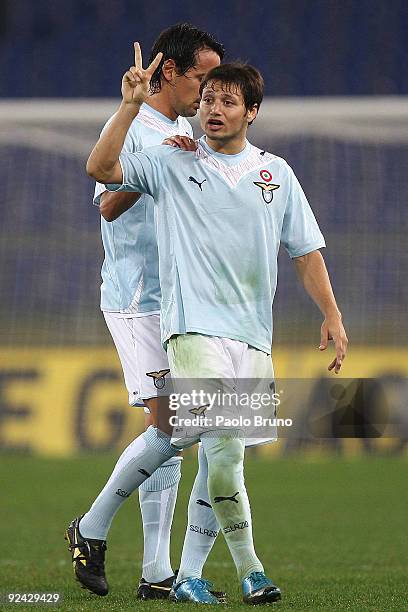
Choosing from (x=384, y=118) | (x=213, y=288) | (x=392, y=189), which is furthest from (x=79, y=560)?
(x=392, y=189)

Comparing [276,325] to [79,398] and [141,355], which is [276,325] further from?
[141,355]

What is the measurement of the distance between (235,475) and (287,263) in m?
7.86

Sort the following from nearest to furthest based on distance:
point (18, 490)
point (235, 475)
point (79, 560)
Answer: point (235, 475) < point (79, 560) < point (18, 490)

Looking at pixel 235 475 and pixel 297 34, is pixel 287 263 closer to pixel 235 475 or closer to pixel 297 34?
pixel 297 34

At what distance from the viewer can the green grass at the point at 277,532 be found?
15.8 ft

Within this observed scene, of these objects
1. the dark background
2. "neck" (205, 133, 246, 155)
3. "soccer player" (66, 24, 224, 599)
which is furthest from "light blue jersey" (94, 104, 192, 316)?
the dark background

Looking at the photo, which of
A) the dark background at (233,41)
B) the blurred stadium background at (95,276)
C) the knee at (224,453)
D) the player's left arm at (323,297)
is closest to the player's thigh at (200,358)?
the knee at (224,453)

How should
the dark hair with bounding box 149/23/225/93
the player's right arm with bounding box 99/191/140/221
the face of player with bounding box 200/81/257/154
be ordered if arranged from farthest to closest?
1. the dark hair with bounding box 149/23/225/93
2. the player's right arm with bounding box 99/191/140/221
3. the face of player with bounding box 200/81/257/154

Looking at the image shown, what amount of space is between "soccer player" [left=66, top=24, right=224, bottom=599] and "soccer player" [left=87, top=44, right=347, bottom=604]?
1.55ft

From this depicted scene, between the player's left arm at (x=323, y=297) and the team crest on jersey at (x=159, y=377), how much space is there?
2.39 feet

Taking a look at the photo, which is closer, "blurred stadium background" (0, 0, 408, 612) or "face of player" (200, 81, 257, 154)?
"face of player" (200, 81, 257, 154)

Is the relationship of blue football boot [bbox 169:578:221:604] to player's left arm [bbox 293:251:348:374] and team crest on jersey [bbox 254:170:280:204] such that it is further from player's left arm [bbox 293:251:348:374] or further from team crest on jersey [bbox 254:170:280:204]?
team crest on jersey [bbox 254:170:280:204]

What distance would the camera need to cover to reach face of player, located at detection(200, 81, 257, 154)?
171 inches

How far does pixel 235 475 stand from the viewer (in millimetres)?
4176
